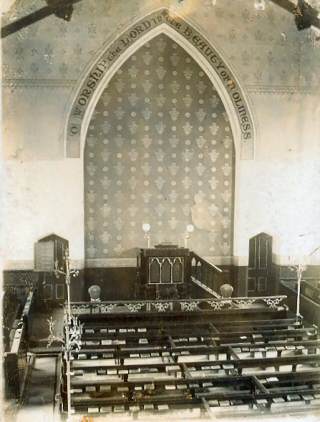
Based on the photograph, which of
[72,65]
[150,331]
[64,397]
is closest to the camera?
[64,397]

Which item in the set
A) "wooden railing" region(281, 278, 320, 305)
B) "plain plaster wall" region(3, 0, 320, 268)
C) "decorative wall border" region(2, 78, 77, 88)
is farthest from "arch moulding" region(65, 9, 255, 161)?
"wooden railing" region(281, 278, 320, 305)

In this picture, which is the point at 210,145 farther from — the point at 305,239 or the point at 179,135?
the point at 305,239

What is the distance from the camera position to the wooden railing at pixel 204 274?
13891 millimetres

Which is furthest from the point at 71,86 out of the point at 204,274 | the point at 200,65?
the point at 204,274

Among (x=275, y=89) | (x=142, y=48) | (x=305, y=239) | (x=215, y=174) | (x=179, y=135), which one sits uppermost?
(x=142, y=48)

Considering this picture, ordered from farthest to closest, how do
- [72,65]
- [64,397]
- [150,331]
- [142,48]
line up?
[142,48] → [72,65] → [150,331] → [64,397]

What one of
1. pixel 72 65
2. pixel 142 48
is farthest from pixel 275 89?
pixel 72 65

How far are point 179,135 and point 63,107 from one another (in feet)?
10.6

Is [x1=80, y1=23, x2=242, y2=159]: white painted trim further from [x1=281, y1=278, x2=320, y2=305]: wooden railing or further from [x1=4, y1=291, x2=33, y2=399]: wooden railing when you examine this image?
[x1=4, y1=291, x2=33, y2=399]: wooden railing

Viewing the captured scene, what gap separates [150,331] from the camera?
33.5 feet

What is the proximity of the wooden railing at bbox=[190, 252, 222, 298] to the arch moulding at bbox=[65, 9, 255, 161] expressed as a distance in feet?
11.6

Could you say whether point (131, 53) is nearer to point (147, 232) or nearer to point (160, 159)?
point (160, 159)

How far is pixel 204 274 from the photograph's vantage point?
14.5m

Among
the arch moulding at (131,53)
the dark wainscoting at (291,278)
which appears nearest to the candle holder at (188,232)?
the dark wainscoting at (291,278)
